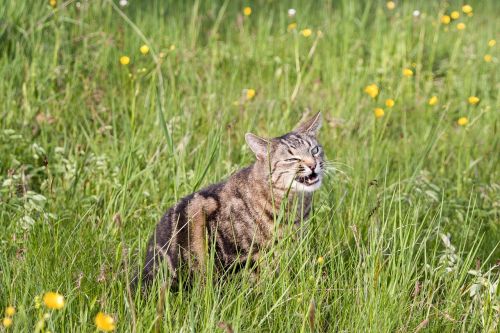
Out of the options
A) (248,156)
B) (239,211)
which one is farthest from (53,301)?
(248,156)

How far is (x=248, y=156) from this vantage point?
4.60m

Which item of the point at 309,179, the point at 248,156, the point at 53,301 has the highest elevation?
the point at 53,301

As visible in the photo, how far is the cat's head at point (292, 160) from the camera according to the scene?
367cm

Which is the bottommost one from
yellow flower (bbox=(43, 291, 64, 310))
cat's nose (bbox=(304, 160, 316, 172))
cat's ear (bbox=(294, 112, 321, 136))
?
cat's nose (bbox=(304, 160, 316, 172))

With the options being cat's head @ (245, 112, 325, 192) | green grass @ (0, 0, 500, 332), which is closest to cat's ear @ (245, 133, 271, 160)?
cat's head @ (245, 112, 325, 192)

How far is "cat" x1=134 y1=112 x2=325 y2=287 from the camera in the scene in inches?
135

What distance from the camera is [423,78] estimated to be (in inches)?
239

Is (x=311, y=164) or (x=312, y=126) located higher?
(x=312, y=126)

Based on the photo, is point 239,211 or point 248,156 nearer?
point 239,211

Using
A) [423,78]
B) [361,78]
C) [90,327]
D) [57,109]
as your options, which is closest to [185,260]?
[90,327]

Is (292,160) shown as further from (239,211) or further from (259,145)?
(239,211)

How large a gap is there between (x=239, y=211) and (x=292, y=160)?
36cm

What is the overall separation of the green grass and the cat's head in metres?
0.16

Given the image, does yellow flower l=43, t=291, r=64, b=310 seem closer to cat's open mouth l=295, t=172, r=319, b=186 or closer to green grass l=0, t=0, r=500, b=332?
green grass l=0, t=0, r=500, b=332
